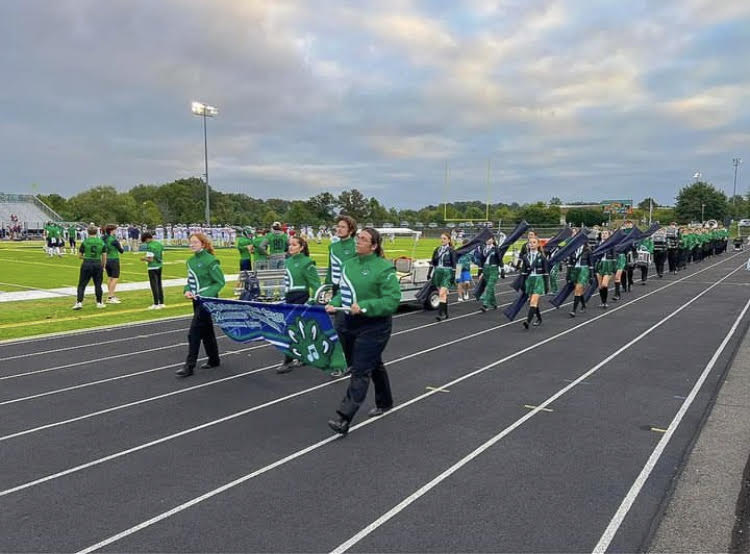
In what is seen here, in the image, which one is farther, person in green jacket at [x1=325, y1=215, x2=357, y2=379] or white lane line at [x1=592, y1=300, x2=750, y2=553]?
person in green jacket at [x1=325, y1=215, x2=357, y2=379]

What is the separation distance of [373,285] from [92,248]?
1027 cm

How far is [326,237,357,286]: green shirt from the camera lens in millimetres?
8117

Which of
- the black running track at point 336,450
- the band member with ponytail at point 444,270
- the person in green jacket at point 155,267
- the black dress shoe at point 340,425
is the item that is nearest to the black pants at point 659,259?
the band member with ponytail at point 444,270

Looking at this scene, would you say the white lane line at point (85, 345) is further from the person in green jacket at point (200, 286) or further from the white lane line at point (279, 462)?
the white lane line at point (279, 462)

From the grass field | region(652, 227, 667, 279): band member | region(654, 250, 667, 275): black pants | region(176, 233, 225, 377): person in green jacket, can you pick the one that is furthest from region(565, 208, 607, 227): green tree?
region(176, 233, 225, 377): person in green jacket

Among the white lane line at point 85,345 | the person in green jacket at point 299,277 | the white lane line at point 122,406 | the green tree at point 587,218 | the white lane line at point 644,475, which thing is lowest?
the white lane line at point 644,475

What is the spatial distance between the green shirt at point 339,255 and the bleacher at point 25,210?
231 feet

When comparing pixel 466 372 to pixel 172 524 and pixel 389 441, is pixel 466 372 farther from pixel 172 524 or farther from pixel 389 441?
pixel 172 524

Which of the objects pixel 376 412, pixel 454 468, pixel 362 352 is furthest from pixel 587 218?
pixel 454 468

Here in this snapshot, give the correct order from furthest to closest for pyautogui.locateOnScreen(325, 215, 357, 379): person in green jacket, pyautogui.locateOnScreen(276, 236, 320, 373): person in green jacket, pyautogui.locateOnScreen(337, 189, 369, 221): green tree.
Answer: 1. pyautogui.locateOnScreen(337, 189, 369, 221): green tree
2. pyautogui.locateOnScreen(276, 236, 320, 373): person in green jacket
3. pyautogui.locateOnScreen(325, 215, 357, 379): person in green jacket

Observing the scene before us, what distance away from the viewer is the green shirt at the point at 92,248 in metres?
13.2

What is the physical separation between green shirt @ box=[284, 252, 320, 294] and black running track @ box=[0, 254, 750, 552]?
1154mm

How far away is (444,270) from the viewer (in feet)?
41.1

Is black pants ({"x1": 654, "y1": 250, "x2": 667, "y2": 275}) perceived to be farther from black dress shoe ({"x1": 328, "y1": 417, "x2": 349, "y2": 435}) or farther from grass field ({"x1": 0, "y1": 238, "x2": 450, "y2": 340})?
black dress shoe ({"x1": 328, "y1": 417, "x2": 349, "y2": 435})
